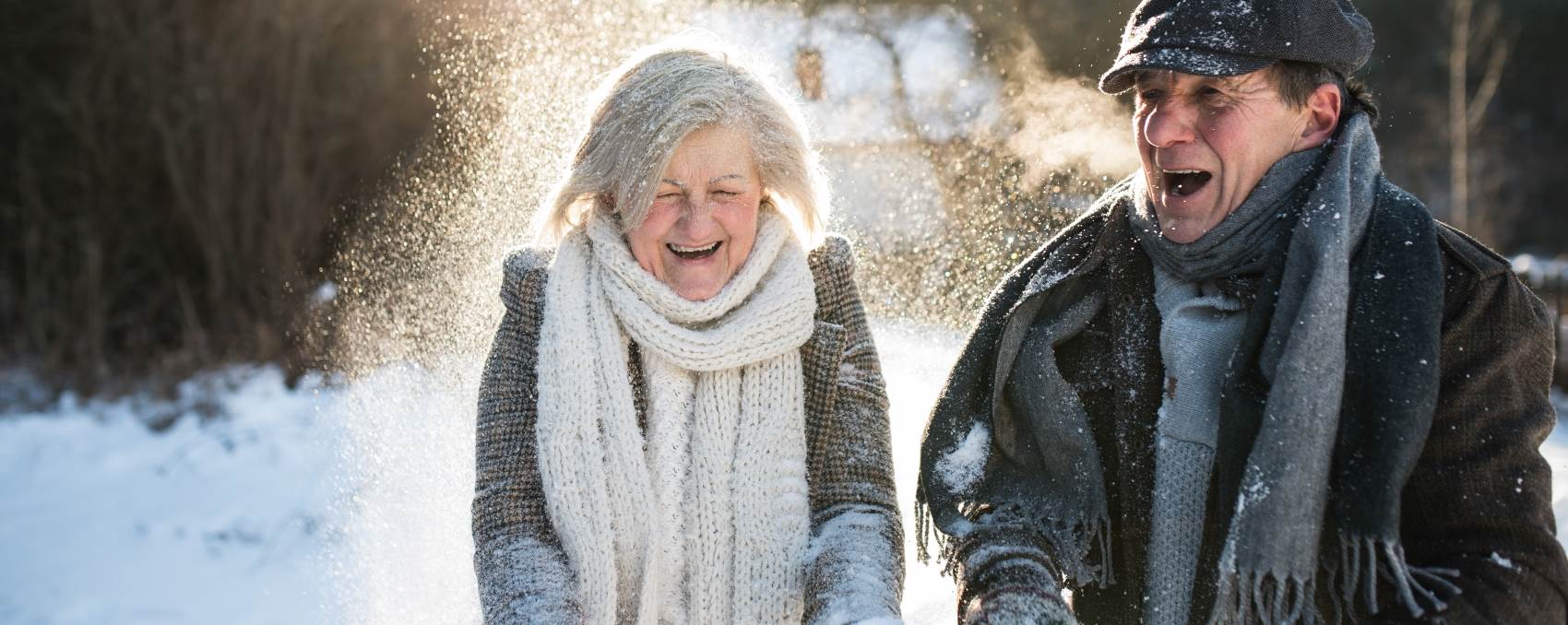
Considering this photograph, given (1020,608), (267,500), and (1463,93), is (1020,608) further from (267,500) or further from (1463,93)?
(1463,93)

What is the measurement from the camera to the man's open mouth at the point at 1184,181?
2119mm

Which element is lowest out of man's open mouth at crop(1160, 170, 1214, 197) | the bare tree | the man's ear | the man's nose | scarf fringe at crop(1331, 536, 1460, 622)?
scarf fringe at crop(1331, 536, 1460, 622)

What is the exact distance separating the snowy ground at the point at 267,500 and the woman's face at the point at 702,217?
1.21m

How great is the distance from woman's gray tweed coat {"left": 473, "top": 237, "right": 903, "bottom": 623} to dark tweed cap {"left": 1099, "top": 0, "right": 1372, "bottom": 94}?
82 centimetres

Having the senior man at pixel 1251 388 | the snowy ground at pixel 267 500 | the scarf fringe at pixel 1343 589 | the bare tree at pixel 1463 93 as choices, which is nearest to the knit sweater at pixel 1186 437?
the senior man at pixel 1251 388

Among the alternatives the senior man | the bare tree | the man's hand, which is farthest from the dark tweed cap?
the bare tree

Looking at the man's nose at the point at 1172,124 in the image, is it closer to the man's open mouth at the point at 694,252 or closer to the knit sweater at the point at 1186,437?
the knit sweater at the point at 1186,437

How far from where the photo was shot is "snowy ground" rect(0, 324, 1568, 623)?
3.49m

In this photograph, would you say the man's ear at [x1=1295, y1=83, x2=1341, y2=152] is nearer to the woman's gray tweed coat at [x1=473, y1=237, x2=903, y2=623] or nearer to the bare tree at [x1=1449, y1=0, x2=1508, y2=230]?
the woman's gray tweed coat at [x1=473, y1=237, x2=903, y2=623]

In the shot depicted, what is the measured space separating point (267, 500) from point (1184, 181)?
4418 millimetres

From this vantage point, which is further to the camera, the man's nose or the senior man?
the man's nose

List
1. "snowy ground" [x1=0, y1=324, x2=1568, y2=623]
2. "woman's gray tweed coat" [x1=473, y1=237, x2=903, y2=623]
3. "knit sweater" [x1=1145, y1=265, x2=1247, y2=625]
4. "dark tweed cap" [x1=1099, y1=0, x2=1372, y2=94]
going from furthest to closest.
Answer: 1. "snowy ground" [x1=0, y1=324, x2=1568, y2=623]
2. "woman's gray tweed coat" [x1=473, y1=237, x2=903, y2=623]
3. "knit sweater" [x1=1145, y1=265, x2=1247, y2=625]
4. "dark tweed cap" [x1=1099, y1=0, x2=1372, y2=94]

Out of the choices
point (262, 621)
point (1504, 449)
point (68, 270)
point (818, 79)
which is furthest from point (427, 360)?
point (68, 270)

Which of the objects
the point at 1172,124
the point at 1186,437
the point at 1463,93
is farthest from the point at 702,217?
the point at 1463,93
